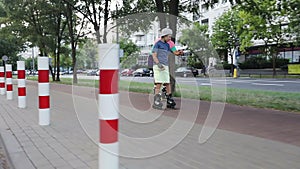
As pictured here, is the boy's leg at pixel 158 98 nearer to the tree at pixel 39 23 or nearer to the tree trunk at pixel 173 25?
the tree trunk at pixel 173 25

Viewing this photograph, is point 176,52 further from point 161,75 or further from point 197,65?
point 197,65

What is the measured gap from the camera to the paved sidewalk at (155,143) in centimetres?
354

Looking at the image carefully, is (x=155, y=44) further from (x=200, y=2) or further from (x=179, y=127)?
(x=200, y=2)

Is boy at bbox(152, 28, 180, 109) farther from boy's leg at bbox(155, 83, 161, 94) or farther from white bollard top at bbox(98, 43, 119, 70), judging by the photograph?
white bollard top at bbox(98, 43, 119, 70)

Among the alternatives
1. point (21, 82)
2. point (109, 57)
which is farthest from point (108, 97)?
point (21, 82)

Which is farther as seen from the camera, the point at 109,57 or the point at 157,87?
the point at 157,87

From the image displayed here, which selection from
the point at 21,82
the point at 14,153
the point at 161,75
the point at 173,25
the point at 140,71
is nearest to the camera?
the point at 14,153

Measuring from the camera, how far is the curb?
3.57 m

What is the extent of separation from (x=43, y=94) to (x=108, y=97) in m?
3.80

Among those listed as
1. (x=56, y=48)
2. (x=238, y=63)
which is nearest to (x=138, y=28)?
(x=56, y=48)

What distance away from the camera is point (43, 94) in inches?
234

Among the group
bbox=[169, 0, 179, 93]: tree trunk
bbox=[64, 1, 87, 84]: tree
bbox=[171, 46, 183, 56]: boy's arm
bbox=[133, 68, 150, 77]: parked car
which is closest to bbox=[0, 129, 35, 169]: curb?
bbox=[133, 68, 150, 77]: parked car

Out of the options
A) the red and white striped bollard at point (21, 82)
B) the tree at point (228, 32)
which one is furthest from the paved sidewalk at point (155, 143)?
the tree at point (228, 32)

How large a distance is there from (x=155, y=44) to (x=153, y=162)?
3813 mm
